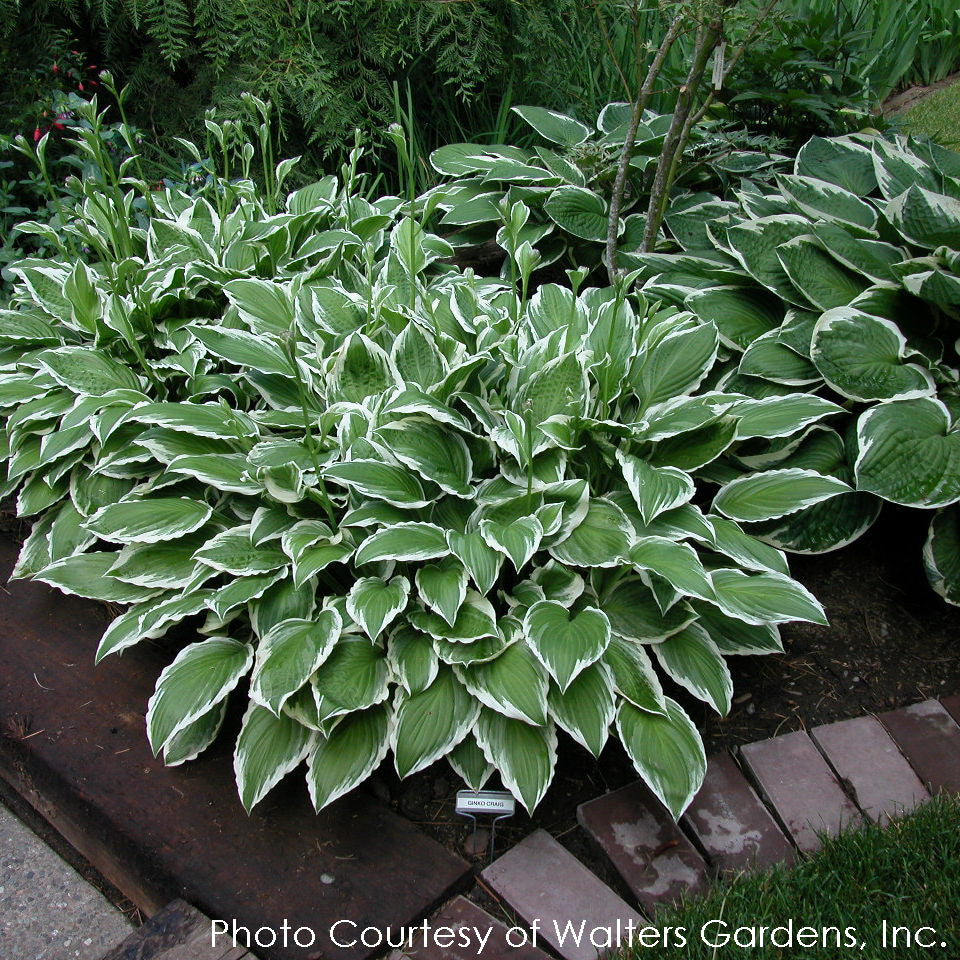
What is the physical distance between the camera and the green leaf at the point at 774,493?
80.6 inches

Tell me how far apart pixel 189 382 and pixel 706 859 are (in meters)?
1.73

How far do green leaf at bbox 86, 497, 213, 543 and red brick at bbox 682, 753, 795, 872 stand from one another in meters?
1.25

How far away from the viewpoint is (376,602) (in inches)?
72.1

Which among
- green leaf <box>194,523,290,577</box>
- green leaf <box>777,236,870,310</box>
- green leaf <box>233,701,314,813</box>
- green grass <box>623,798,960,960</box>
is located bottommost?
green grass <box>623,798,960,960</box>

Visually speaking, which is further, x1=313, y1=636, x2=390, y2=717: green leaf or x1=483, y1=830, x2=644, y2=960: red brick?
x1=313, y1=636, x2=390, y2=717: green leaf

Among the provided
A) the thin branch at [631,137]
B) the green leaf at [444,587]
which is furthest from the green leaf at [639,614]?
the thin branch at [631,137]

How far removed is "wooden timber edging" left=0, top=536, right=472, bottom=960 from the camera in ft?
5.40

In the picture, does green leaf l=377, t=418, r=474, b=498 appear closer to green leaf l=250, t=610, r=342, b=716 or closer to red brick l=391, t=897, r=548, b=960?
green leaf l=250, t=610, r=342, b=716

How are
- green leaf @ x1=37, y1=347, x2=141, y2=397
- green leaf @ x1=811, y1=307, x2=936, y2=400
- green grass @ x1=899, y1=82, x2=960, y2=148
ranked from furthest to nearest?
1. green grass @ x1=899, y1=82, x2=960, y2=148
2. green leaf @ x1=37, y1=347, x2=141, y2=397
3. green leaf @ x1=811, y1=307, x2=936, y2=400

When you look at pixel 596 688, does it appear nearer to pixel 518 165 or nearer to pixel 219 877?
pixel 219 877

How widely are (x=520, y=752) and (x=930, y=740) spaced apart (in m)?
0.93

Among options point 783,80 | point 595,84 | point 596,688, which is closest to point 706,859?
point 596,688

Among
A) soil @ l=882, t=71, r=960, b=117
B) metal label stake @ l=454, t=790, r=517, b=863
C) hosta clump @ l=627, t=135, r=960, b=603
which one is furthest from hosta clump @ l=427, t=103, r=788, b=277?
soil @ l=882, t=71, r=960, b=117

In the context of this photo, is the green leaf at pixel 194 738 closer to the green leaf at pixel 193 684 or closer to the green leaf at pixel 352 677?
the green leaf at pixel 193 684
